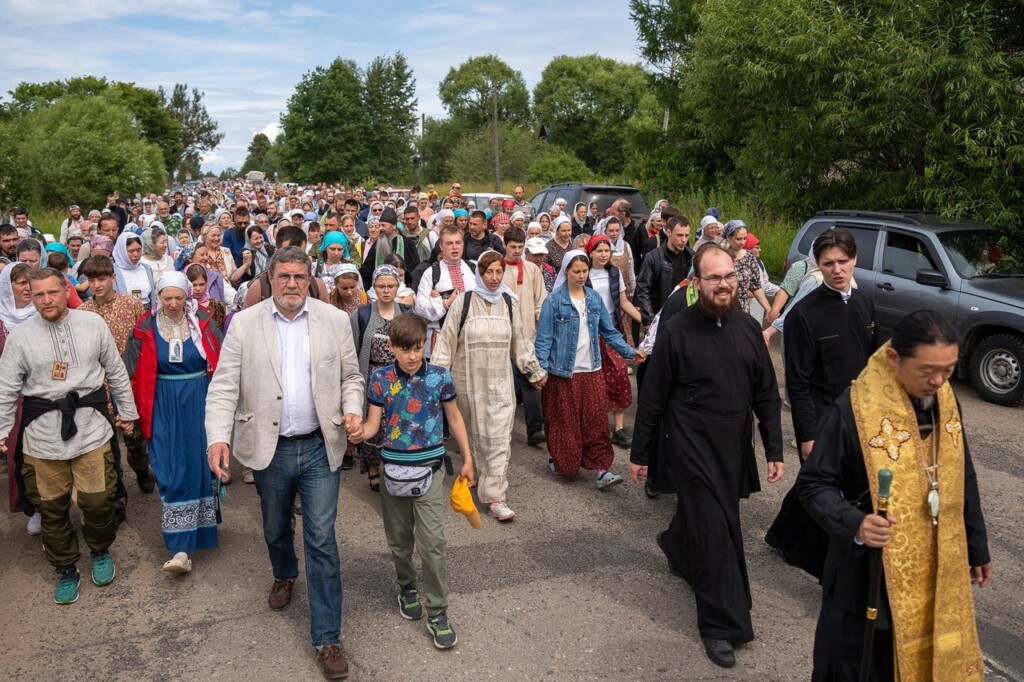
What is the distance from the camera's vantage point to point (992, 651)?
4.41 meters

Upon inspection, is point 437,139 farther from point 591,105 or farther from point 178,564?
point 178,564

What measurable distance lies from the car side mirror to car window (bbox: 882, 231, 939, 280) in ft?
0.89

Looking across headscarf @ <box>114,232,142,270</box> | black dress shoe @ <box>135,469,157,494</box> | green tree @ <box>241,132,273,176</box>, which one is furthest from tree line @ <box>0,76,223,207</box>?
green tree @ <box>241,132,273,176</box>

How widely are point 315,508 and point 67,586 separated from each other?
204 cm

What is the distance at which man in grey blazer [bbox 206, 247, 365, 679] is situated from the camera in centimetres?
433

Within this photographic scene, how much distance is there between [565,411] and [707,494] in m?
2.44

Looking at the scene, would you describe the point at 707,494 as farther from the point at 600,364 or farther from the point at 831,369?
the point at 600,364

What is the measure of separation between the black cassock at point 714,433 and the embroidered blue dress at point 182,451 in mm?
2971

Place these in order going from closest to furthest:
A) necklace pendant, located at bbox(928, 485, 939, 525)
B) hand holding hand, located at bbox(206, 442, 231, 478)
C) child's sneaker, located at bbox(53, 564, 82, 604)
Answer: necklace pendant, located at bbox(928, 485, 939, 525)
hand holding hand, located at bbox(206, 442, 231, 478)
child's sneaker, located at bbox(53, 564, 82, 604)

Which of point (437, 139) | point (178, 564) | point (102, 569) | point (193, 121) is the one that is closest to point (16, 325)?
point (102, 569)

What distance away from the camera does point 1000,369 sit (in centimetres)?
903

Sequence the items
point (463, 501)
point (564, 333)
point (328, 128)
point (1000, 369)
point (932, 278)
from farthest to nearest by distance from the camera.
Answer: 1. point (328, 128)
2. point (932, 278)
3. point (1000, 369)
4. point (564, 333)
5. point (463, 501)

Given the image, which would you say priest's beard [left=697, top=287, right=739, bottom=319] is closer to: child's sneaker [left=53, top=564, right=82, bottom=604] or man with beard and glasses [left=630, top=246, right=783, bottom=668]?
man with beard and glasses [left=630, top=246, right=783, bottom=668]

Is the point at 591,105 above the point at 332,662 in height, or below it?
above
